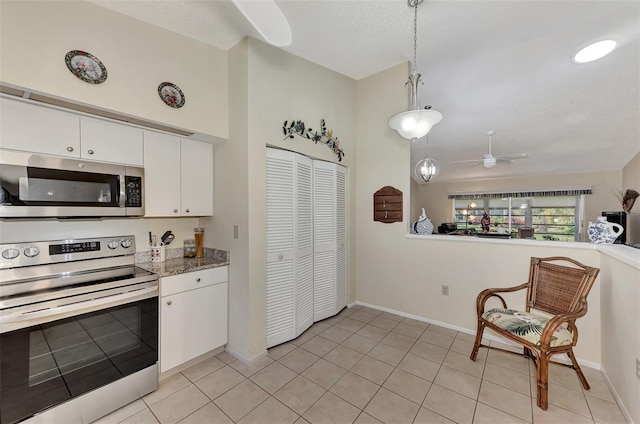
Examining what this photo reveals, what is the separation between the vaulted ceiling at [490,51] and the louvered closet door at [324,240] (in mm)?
1324

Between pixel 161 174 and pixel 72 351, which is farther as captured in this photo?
pixel 161 174

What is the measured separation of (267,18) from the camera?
1239mm

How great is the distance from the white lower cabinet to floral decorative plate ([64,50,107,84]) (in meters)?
1.51

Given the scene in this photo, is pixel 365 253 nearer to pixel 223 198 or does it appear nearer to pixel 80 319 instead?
pixel 223 198

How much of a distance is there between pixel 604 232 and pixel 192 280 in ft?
11.3

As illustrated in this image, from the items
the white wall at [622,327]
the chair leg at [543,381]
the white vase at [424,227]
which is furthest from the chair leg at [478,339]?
the white vase at [424,227]

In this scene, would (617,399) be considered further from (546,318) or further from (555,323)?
(555,323)

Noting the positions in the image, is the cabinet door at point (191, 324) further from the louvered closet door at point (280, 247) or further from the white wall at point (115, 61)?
the white wall at point (115, 61)

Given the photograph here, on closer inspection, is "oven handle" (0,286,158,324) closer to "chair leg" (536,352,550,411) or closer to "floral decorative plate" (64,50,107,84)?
"floral decorative plate" (64,50,107,84)

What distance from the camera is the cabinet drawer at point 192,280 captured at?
1.95 meters

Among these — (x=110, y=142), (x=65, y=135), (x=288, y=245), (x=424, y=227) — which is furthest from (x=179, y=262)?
(x=424, y=227)

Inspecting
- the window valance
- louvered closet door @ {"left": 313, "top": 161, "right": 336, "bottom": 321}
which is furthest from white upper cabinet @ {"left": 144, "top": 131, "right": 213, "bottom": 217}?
the window valance

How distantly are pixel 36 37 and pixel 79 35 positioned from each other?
0.78 ft

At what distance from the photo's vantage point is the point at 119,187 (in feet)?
6.33
